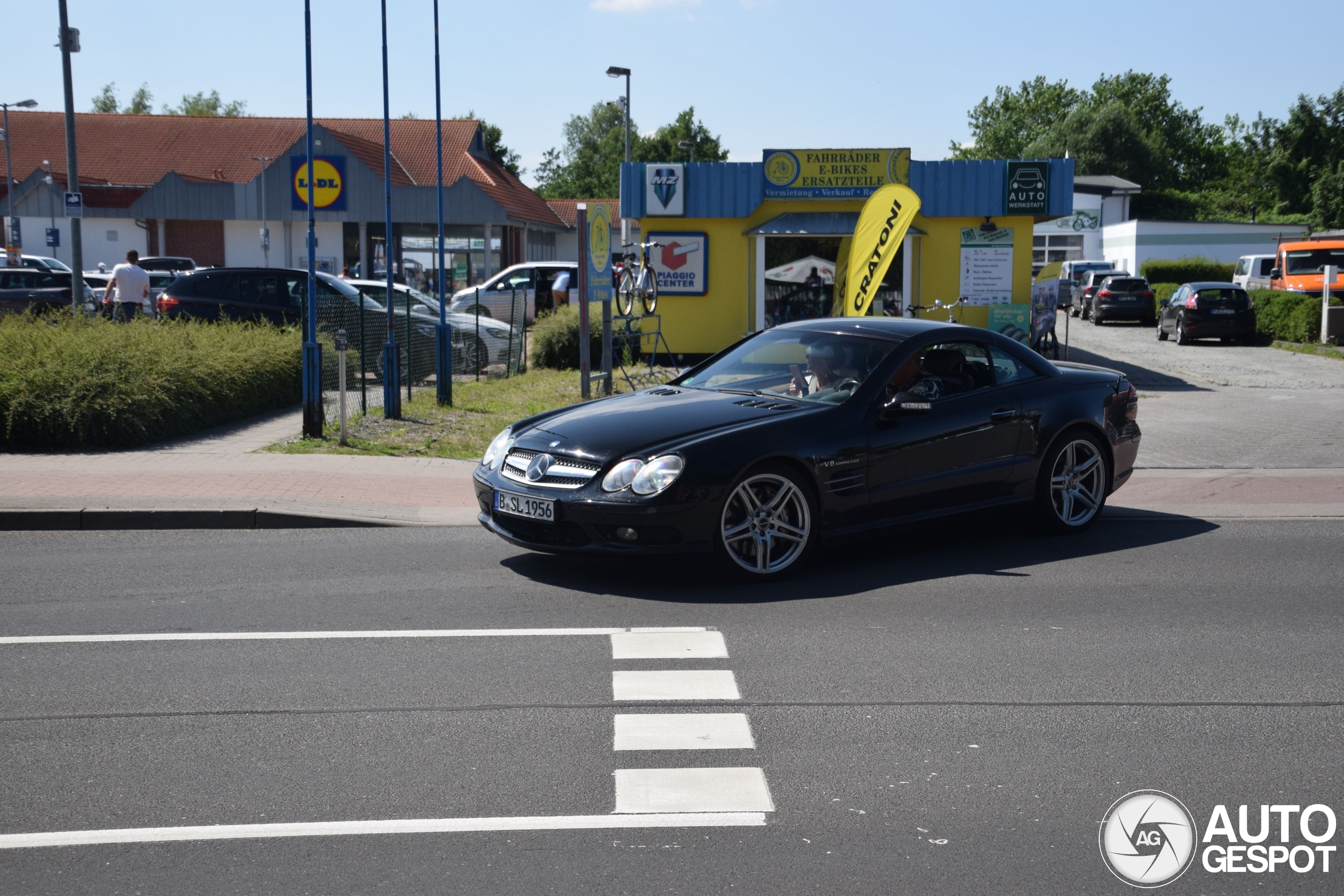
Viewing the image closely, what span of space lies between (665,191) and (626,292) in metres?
2.40

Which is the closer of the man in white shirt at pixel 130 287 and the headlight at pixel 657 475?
the headlight at pixel 657 475

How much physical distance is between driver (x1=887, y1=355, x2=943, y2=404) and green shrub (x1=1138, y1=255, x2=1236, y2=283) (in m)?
48.8

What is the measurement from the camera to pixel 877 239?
599 inches

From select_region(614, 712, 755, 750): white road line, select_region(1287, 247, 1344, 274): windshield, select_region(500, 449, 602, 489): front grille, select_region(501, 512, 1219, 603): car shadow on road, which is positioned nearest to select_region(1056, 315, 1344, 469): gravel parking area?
select_region(501, 512, 1219, 603): car shadow on road

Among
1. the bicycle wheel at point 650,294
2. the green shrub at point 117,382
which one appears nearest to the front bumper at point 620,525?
the green shrub at point 117,382

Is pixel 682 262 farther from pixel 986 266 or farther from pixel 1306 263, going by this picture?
pixel 1306 263

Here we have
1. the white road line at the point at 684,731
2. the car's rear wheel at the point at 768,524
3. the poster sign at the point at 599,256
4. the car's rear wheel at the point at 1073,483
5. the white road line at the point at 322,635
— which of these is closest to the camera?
the white road line at the point at 684,731

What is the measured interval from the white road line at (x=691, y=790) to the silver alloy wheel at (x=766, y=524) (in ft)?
9.07

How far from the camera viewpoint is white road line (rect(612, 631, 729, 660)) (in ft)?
19.0

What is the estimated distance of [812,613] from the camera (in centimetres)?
666

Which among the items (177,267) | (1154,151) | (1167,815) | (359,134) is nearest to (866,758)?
(1167,815)

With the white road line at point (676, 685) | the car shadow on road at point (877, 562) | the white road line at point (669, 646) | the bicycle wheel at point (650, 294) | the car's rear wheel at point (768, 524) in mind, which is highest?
the bicycle wheel at point (650, 294)

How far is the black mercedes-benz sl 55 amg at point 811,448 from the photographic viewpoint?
22.8 ft

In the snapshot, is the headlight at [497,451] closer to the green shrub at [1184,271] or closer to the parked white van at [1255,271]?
the parked white van at [1255,271]
